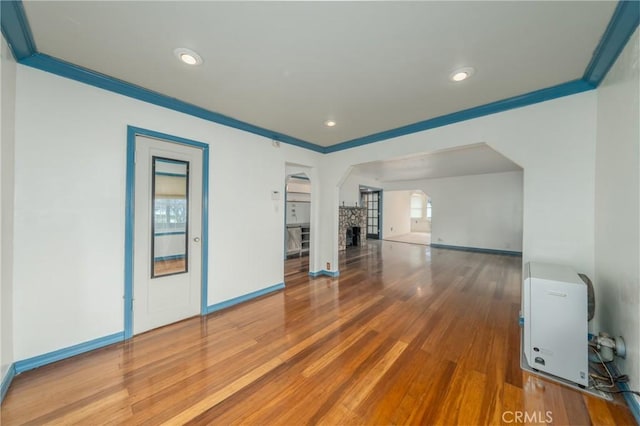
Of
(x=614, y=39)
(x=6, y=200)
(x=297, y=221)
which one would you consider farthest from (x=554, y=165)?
(x=297, y=221)

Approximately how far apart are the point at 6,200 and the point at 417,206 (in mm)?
Answer: 14712

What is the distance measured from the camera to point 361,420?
4.66 feet

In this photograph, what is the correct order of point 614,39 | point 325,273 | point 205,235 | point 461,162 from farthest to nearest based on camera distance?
1. point 461,162
2. point 325,273
3. point 205,235
4. point 614,39

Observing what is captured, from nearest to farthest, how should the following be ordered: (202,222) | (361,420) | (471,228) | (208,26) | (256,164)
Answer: (361,420) → (208,26) → (202,222) → (256,164) → (471,228)

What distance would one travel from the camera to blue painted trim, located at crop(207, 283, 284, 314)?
2.99m

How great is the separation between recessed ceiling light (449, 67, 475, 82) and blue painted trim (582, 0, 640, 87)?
2.58 feet

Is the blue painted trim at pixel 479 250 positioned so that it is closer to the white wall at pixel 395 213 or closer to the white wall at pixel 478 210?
the white wall at pixel 478 210

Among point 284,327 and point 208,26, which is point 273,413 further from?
point 208,26

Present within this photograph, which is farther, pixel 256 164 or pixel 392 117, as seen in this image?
pixel 256 164

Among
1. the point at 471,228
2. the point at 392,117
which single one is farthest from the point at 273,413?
the point at 471,228

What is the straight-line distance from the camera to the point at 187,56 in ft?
6.06

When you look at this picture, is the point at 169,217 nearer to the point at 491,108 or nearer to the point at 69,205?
the point at 69,205

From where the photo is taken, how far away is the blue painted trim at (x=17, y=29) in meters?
1.39

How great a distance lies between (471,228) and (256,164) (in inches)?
291
